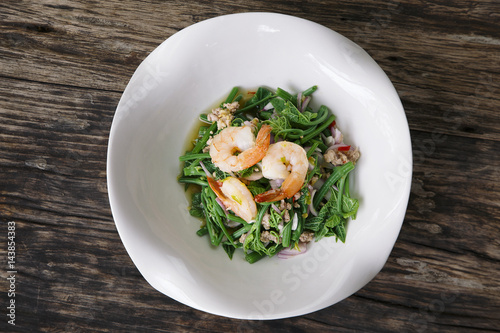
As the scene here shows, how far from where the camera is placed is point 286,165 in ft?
5.42

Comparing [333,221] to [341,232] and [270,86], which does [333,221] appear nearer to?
[341,232]

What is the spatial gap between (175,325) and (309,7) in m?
1.95

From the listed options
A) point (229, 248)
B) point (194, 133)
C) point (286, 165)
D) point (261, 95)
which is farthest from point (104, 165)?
point (286, 165)

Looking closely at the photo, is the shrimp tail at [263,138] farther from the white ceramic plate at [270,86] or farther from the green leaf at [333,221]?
the green leaf at [333,221]

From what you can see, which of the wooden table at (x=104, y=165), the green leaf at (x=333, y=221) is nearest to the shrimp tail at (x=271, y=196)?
the green leaf at (x=333, y=221)

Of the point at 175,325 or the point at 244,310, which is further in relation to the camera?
the point at 175,325

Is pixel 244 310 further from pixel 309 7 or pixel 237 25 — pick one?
pixel 309 7

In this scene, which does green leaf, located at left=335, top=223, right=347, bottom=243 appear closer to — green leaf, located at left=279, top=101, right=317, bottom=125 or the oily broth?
green leaf, located at left=279, top=101, right=317, bottom=125

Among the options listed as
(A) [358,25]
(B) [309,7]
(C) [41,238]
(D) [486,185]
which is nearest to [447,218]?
(D) [486,185]

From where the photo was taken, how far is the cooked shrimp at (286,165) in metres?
1.64

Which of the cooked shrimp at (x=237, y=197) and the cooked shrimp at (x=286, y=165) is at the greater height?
the cooked shrimp at (x=286, y=165)

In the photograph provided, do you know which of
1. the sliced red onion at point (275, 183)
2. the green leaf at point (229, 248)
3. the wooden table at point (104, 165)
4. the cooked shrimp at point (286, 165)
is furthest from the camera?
the wooden table at point (104, 165)

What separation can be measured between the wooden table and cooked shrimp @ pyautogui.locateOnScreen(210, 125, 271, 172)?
80 cm

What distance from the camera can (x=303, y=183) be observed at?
1.71 meters
